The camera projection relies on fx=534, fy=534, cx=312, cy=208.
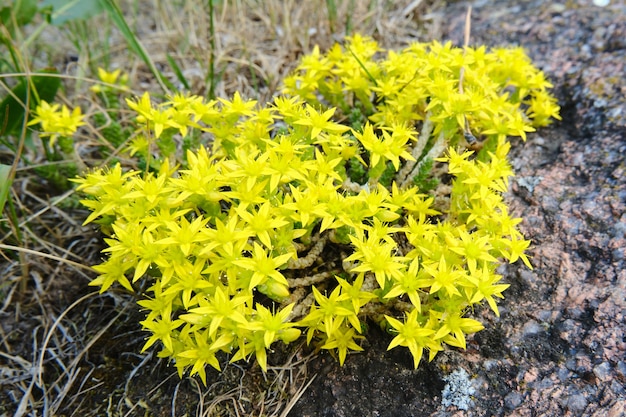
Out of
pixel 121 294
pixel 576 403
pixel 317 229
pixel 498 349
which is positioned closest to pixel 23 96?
pixel 121 294

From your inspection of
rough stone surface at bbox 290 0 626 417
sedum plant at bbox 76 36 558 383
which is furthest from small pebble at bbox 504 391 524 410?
sedum plant at bbox 76 36 558 383

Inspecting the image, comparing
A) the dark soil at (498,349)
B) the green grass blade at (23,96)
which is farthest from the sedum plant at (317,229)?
the green grass blade at (23,96)

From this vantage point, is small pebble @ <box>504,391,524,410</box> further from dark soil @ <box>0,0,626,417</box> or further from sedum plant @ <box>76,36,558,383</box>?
sedum plant @ <box>76,36,558,383</box>

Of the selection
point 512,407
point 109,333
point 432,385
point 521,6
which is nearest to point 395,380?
point 432,385

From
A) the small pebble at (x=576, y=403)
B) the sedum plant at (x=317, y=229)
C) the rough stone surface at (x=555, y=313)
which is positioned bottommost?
the small pebble at (x=576, y=403)

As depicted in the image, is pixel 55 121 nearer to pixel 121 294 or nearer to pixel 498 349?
pixel 121 294

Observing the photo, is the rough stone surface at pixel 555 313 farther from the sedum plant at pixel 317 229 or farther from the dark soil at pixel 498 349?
the sedum plant at pixel 317 229
